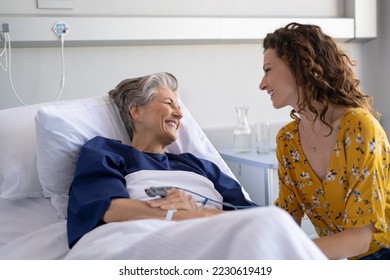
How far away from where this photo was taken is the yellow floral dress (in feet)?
5.58

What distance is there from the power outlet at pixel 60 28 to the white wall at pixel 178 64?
1.5 inches

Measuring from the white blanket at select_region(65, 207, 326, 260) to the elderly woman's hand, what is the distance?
363 millimetres

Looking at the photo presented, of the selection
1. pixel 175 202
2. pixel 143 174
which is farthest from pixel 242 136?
pixel 175 202

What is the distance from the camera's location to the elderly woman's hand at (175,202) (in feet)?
6.40

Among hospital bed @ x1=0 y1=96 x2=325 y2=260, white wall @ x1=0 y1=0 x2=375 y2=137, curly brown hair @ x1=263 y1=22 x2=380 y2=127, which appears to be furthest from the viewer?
white wall @ x1=0 y1=0 x2=375 y2=137

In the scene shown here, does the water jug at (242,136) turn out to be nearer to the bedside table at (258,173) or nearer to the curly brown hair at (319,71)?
the bedside table at (258,173)

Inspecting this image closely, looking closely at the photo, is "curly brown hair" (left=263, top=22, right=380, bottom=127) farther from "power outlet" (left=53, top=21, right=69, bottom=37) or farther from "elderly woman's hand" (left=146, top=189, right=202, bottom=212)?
"power outlet" (left=53, top=21, right=69, bottom=37)

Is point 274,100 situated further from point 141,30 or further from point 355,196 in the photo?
point 141,30

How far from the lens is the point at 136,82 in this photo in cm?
239

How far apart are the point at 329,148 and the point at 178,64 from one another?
5.11ft

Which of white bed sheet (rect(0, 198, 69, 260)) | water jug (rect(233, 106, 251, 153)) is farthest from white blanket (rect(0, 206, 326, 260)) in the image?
water jug (rect(233, 106, 251, 153))

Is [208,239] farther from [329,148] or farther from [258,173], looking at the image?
[258,173]

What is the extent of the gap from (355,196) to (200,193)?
0.63 meters

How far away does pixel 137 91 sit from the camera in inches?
92.6
